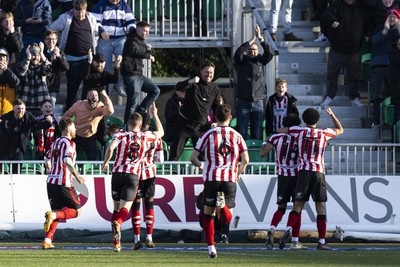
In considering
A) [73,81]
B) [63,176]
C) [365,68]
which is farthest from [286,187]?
[365,68]

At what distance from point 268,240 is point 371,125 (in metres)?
6.59

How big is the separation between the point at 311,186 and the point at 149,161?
222cm

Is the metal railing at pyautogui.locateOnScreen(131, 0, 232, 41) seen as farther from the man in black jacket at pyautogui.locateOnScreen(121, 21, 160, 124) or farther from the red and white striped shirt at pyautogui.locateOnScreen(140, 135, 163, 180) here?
the red and white striped shirt at pyautogui.locateOnScreen(140, 135, 163, 180)

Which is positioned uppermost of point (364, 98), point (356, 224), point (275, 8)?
point (275, 8)

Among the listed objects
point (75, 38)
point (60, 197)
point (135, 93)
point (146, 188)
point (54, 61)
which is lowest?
point (60, 197)

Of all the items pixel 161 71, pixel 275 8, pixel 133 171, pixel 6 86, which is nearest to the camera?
pixel 133 171

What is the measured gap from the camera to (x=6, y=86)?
75.1ft

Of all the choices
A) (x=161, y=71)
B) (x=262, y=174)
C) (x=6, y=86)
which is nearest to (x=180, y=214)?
(x=262, y=174)

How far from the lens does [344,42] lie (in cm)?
2422

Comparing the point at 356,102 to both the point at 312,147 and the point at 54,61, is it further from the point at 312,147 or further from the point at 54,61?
the point at 312,147

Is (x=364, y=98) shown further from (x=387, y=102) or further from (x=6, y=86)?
(x=6, y=86)

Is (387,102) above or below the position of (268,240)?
above

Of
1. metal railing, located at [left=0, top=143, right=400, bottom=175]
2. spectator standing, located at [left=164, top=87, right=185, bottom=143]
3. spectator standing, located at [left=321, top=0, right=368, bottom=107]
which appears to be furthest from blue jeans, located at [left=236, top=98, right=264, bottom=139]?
spectator standing, located at [left=321, top=0, right=368, bottom=107]

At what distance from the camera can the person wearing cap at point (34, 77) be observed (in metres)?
22.7
